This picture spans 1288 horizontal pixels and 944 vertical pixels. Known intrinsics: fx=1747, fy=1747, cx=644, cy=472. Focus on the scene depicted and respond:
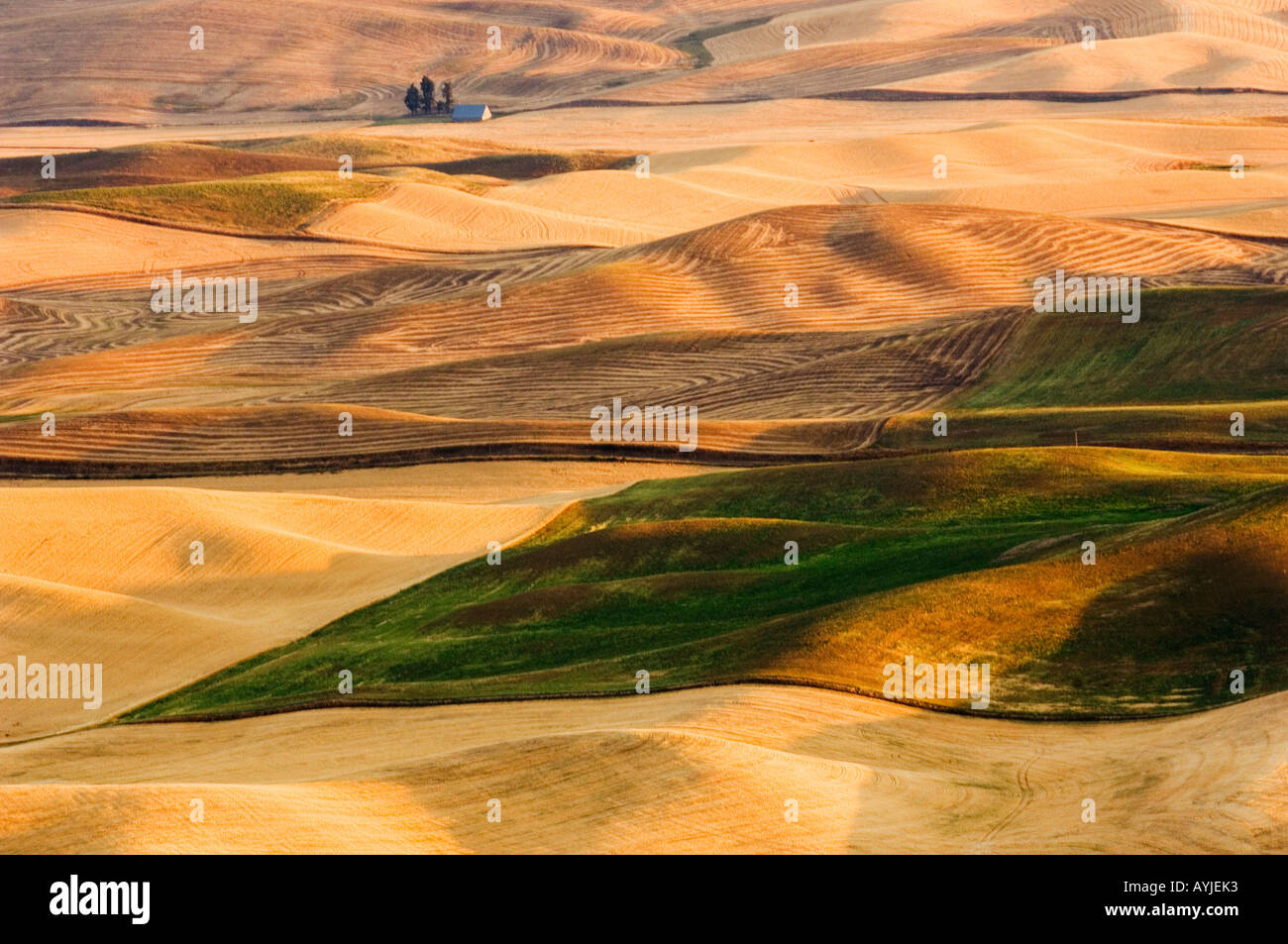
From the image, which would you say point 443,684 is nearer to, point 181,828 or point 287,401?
point 181,828

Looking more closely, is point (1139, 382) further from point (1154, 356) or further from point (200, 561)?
point (200, 561)

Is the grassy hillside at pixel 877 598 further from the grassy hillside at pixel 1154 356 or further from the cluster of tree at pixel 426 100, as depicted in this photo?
the cluster of tree at pixel 426 100

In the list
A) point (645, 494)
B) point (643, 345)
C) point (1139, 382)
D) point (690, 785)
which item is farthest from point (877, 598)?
point (643, 345)

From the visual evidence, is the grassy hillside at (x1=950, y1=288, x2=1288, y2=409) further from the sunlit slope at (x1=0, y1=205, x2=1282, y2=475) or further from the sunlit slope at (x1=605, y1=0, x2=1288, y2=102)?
the sunlit slope at (x1=605, y1=0, x2=1288, y2=102)

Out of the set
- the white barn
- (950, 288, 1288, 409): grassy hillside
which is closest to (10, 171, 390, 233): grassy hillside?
(950, 288, 1288, 409): grassy hillside

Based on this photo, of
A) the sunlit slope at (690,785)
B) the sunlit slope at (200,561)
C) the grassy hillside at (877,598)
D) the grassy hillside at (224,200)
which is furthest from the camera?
the grassy hillside at (224,200)

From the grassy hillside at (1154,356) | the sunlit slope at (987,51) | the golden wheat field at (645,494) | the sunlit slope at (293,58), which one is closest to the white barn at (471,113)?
the sunlit slope at (293,58)
